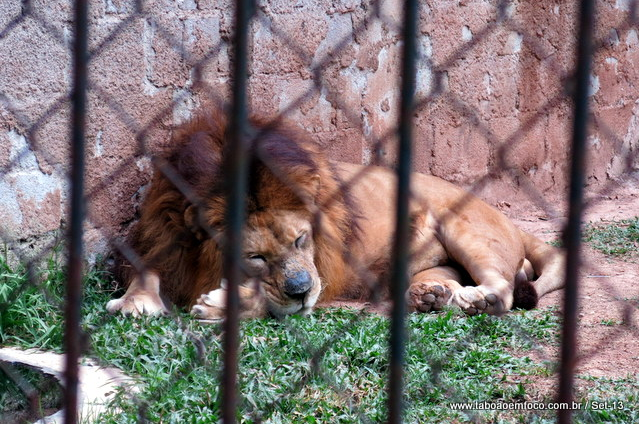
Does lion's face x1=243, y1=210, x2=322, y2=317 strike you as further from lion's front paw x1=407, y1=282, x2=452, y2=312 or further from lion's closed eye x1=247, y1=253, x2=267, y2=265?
lion's front paw x1=407, y1=282, x2=452, y2=312

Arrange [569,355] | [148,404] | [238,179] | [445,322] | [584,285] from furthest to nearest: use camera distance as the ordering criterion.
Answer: [584,285], [445,322], [148,404], [238,179], [569,355]

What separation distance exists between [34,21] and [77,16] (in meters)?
2.22

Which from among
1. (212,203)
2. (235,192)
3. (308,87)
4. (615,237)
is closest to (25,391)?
(212,203)

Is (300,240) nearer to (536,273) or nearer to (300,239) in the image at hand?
(300,239)

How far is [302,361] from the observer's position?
9.73 ft

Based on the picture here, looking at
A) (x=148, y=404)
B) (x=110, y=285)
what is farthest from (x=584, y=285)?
(x=148, y=404)

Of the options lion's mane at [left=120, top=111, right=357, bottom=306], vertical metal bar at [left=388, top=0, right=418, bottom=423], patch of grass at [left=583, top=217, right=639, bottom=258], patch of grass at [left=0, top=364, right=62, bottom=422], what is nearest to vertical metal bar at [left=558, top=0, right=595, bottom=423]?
vertical metal bar at [left=388, top=0, right=418, bottom=423]

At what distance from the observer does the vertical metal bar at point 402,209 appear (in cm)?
125

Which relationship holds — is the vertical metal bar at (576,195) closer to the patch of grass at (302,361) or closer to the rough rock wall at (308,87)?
the rough rock wall at (308,87)

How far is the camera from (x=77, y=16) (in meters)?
1.51

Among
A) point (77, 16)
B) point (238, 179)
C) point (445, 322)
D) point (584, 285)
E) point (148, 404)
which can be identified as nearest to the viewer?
point (238, 179)

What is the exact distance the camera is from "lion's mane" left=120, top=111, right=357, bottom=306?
3607 mm

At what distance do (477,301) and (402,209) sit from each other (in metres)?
2.61

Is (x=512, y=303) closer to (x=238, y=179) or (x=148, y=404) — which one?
(x=148, y=404)
